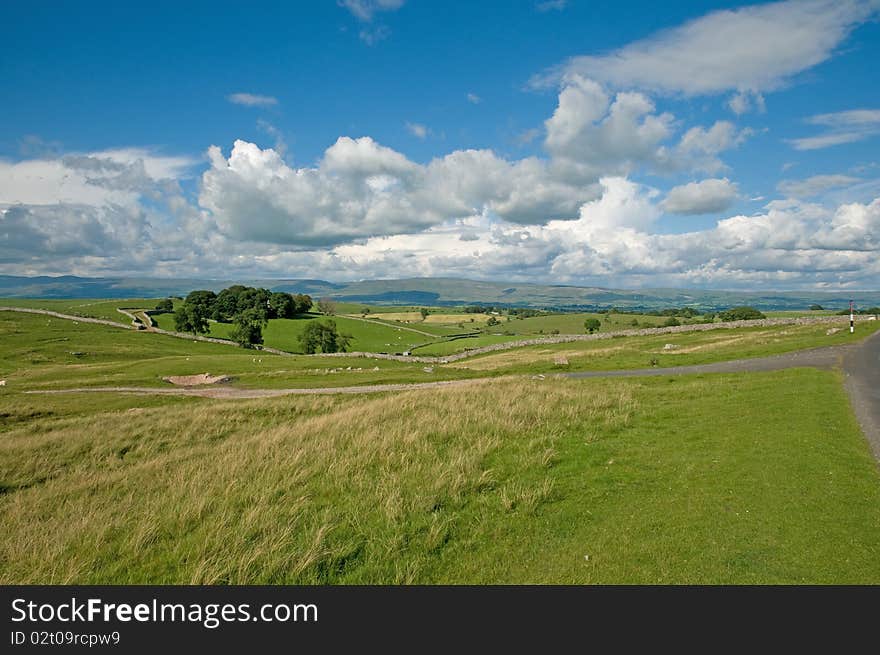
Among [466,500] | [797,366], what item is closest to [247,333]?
[797,366]

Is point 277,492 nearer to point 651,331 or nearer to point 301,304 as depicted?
point 651,331

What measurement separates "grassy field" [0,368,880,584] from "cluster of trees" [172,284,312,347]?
10841 cm

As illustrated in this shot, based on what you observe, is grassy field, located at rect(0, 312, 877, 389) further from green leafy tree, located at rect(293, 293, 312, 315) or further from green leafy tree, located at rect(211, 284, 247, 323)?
green leafy tree, located at rect(293, 293, 312, 315)

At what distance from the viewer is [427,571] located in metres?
7.75

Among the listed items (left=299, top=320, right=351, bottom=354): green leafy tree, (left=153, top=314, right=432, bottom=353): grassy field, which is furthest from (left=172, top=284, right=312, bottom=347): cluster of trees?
(left=299, top=320, right=351, bottom=354): green leafy tree

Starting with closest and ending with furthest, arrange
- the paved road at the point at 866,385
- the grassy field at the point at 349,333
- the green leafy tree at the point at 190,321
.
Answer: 1. the paved road at the point at 866,385
2. the grassy field at the point at 349,333
3. the green leafy tree at the point at 190,321

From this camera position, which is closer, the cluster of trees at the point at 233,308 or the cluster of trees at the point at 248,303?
the cluster of trees at the point at 233,308

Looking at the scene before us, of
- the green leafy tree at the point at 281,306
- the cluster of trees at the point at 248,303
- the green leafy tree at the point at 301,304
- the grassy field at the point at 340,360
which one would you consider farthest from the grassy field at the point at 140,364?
the green leafy tree at the point at 301,304

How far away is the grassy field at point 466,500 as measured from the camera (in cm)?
757

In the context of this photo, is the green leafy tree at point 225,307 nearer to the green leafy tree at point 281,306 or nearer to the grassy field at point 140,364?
the green leafy tree at point 281,306

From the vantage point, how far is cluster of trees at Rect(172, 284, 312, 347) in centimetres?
12069

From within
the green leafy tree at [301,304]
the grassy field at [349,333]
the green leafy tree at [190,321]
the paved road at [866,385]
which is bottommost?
the grassy field at [349,333]

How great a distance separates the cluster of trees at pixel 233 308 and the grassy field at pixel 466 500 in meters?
108
